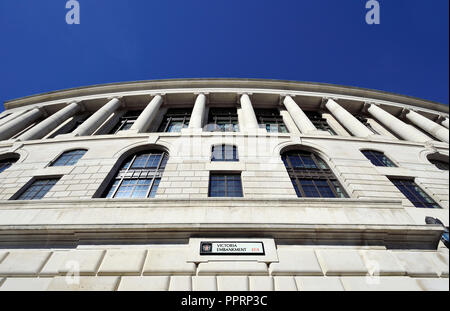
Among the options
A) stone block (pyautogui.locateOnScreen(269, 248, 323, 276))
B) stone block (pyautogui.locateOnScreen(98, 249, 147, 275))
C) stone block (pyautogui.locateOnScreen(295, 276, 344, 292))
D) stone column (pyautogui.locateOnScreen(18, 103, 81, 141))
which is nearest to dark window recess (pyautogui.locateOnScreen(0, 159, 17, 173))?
stone column (pyautogui.locateOnScreen(18, 103, 81, 141))

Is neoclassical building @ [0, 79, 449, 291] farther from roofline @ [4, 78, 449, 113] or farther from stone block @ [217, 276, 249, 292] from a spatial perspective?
roofline @ [4, 78, 449, 113]

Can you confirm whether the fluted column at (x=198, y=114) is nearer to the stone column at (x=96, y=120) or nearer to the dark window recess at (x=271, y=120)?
the dark window recess at (x=271, y=120)

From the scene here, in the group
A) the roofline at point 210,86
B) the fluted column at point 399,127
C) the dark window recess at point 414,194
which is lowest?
the dark window recess at point 414,194

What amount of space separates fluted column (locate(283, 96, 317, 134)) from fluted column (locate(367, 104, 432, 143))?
7.88 m

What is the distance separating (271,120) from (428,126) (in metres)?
14.5

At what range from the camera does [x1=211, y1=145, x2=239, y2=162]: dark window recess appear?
11.9 meters

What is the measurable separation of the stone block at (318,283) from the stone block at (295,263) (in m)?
0.17

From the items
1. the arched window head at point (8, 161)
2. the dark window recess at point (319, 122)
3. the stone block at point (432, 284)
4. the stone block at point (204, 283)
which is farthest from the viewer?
the dark window recess at point (319, 122)

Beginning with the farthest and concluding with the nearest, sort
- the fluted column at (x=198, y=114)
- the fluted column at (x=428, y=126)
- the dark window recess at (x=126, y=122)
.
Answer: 1. the dark window recess at (x=126, y=122)
2. the fluted column at (x=428, y=126)
3. the fluted column at (x=198, y=114)

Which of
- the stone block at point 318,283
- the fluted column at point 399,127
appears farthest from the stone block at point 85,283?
the fluted column at point 399,127

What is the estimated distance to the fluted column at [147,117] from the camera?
51.8ft

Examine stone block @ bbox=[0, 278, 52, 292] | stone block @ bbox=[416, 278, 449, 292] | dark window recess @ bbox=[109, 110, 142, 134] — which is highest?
dark window recess @ bbox=[109, 110, 142, 134]

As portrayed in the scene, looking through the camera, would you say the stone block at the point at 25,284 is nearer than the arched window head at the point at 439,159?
Yes
